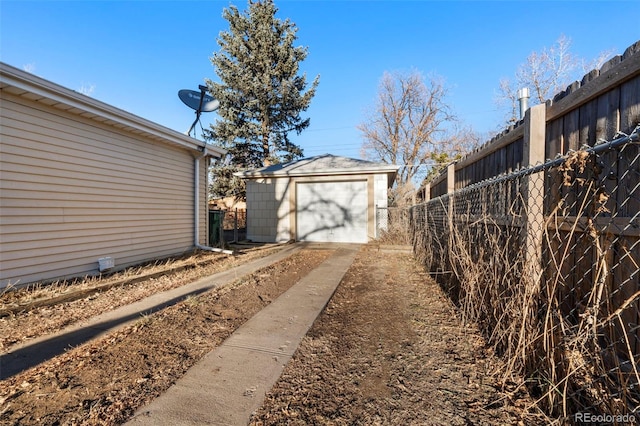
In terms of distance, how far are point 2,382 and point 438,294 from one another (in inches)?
163

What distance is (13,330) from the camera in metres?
2.84

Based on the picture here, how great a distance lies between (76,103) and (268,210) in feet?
21.7

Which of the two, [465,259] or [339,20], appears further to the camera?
[339,20]

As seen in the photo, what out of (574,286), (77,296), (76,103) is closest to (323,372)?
(574,286)

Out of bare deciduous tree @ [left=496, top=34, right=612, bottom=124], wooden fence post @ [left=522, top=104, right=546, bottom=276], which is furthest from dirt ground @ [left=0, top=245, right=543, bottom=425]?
bare deciduous tree @ [left=496, top=34, right=612, bottom=124]

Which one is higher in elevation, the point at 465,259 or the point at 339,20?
the point at 339,20

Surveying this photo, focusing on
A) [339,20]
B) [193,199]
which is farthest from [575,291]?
[339,20]

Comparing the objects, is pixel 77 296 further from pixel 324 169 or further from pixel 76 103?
pixel 324 169

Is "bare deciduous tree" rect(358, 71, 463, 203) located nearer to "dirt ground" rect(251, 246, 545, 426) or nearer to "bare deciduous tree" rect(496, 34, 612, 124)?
"bare deciduous tree" rect(496, 34, 612, 124)

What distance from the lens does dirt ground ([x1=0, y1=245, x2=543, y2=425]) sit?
63.8 inches

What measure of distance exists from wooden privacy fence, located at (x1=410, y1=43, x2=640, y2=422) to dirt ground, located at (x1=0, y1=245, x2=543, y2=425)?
281 mm

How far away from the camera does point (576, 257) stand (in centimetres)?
181

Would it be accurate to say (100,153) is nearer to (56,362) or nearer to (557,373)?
(56,362)

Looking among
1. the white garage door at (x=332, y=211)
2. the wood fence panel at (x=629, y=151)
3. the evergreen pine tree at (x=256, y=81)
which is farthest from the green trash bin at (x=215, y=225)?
the evergreen pine tree at (x=256, y=81)
